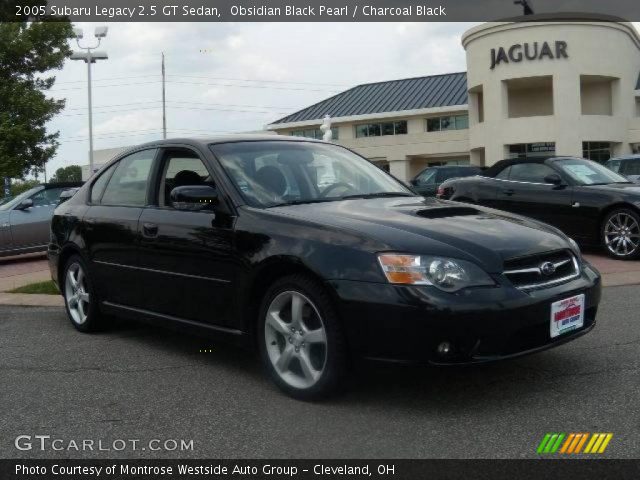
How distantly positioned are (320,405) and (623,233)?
6813 millimetres

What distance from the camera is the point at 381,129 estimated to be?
51.6 m

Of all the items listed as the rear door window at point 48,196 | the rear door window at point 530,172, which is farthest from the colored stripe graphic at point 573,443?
the rear door window at point 48,196

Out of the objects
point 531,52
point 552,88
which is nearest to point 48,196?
point 531,52

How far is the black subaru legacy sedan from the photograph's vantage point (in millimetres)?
3535

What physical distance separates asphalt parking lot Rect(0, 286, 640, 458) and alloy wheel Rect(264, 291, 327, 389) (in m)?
0.16

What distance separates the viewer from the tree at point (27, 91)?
1920cm

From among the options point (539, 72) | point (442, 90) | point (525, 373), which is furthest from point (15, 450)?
point (442, 90)

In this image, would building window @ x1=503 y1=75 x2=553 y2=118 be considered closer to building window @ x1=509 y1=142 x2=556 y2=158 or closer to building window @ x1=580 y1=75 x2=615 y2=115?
building window @ x1=580 y1=75 x2=615 y2=115

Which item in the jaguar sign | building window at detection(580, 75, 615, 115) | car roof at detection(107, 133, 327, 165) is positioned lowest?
car roof at detection(107, 133, 327, 165)

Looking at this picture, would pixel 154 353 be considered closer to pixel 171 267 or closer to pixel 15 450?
pixel 171 267

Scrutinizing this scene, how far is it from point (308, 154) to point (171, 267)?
1222 millimetres

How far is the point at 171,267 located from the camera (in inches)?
186

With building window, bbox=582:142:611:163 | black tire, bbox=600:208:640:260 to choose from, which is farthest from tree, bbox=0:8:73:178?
building window, bbox=582:142:611:163

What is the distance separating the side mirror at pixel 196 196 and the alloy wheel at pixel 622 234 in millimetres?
6637
